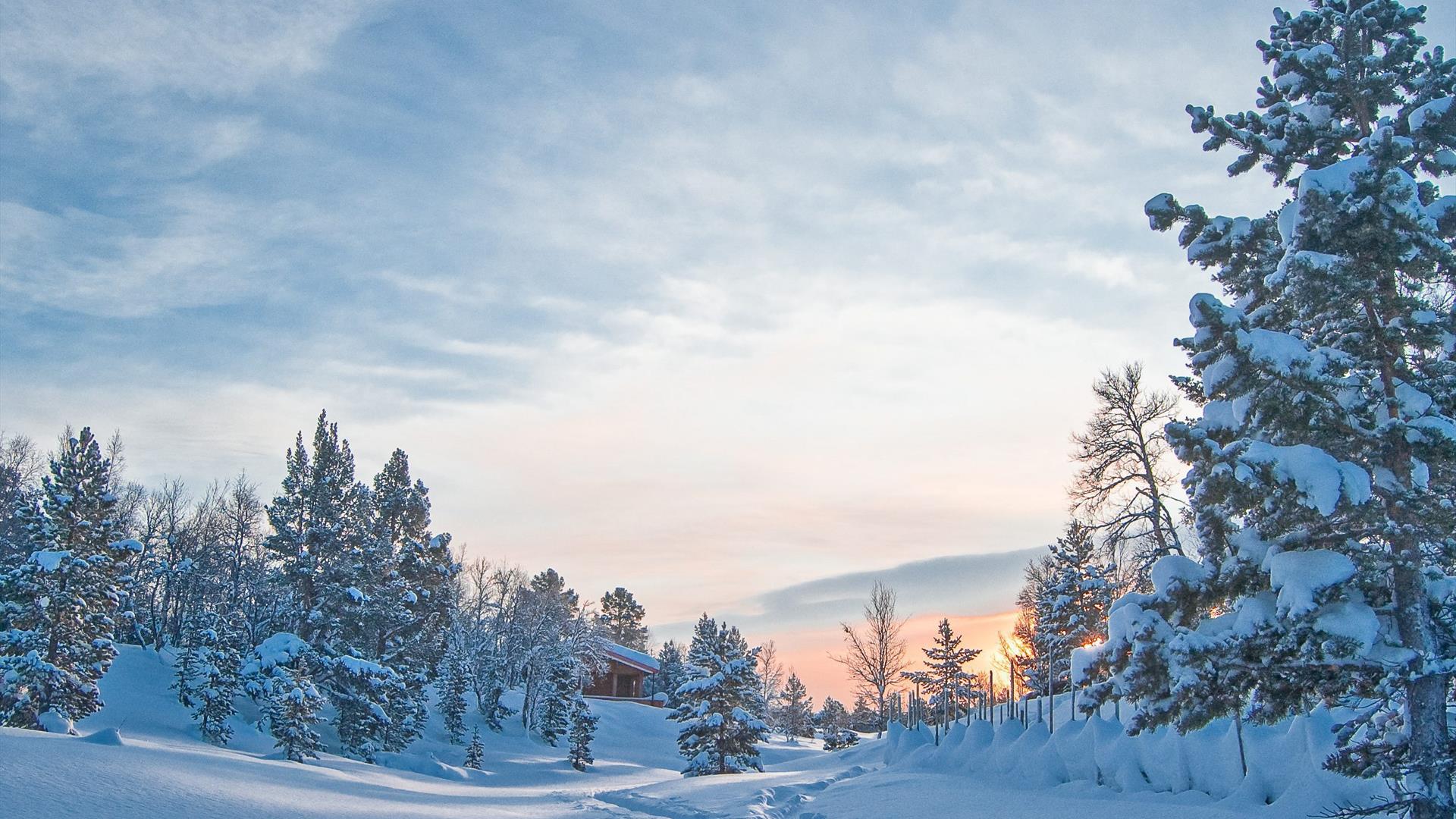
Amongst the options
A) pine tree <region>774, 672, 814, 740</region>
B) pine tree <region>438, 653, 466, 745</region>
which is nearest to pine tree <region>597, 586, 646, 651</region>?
pine tree <region>774, 672, 814, 740</region>

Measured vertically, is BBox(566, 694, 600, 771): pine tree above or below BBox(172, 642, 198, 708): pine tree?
below

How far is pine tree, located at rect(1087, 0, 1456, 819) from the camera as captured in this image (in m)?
6.58

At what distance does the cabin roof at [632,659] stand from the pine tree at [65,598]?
4535 centimetres

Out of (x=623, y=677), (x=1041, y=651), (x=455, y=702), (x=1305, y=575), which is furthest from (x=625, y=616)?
(x=1305, y=575)

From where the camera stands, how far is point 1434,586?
6887 millimetres

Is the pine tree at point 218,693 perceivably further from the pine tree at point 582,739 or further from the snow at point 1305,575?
the snow at point 1305,575

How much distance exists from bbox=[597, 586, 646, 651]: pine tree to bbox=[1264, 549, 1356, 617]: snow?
9298 centimetres

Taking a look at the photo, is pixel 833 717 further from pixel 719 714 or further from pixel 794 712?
pixel 719 714

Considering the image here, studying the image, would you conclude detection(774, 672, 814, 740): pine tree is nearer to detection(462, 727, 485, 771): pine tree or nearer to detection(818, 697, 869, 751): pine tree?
detection(818, 697, 869, 751): pine tree

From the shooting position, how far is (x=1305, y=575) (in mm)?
6629

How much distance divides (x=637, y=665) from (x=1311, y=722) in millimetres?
67727

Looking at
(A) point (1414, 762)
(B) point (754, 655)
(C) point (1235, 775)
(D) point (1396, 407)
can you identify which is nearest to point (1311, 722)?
(C) point (1235, 775)

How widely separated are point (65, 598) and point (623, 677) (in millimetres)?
52802

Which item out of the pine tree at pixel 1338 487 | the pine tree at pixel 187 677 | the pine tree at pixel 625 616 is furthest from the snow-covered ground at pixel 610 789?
the pine tree at pixel 625 616
